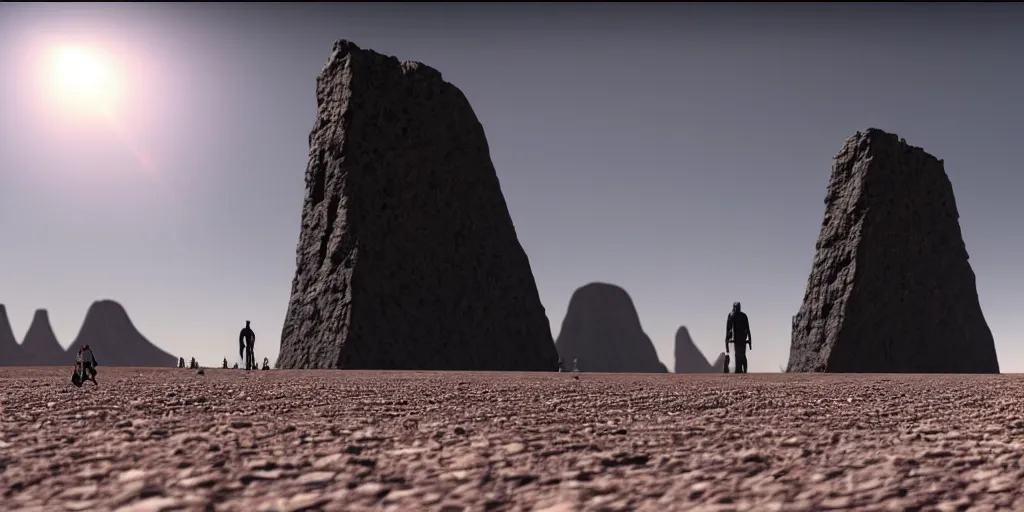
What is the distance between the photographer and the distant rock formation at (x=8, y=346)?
134m

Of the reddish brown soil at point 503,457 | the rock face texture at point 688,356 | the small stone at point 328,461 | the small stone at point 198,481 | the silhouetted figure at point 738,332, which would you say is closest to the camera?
the reddish brown soil at point 503,457

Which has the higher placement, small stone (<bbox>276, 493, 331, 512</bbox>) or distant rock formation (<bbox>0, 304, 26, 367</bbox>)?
distant rock formation (<bbox>0, 304, 26, 367</bbox>)

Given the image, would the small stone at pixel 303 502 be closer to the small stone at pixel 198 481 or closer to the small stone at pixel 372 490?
the small stone at pixel 372 490

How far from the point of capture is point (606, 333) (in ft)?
468

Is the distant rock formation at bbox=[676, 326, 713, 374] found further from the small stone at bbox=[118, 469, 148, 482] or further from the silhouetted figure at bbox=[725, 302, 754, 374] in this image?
the small stone at bbox=[118, 469, 148, 482]

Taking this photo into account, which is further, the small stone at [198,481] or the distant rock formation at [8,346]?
the distant rock formation at [8,346]

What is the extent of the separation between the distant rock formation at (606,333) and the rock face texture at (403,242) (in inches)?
3921

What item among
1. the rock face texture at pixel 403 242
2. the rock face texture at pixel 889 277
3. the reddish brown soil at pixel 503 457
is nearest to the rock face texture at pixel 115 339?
the rock face texture at pixel 403 242

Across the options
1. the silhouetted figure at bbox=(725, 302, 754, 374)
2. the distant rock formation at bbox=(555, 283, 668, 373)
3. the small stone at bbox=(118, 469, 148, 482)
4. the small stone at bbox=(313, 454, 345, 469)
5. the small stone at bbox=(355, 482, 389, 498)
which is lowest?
the small stone at bbox=(355, 482, 389, 498)

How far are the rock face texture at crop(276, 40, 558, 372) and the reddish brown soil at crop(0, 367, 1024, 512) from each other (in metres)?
24.0

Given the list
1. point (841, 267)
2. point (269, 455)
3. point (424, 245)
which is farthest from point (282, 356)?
point (269, 455)

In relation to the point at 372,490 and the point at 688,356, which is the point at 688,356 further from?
the point at 372,490

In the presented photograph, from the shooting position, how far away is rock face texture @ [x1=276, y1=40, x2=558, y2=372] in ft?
105

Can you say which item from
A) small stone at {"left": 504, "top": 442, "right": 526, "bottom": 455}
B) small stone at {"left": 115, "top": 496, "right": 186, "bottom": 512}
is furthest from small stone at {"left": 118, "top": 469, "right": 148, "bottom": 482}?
small stone at {"left": 504, "top": 442, "right": 526, "bottom": 455}
